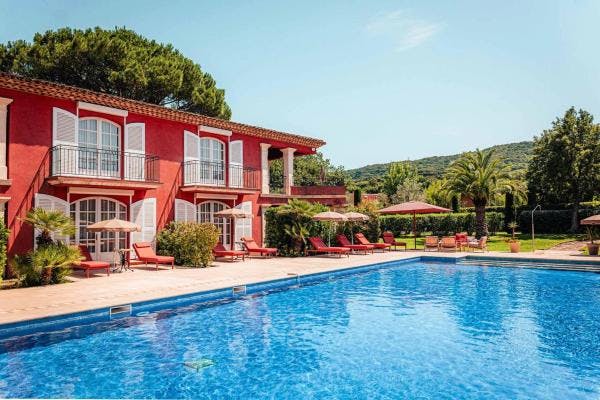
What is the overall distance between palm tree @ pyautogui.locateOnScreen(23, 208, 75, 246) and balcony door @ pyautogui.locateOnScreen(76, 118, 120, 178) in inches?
114

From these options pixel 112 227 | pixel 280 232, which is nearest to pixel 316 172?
pixel 280 232

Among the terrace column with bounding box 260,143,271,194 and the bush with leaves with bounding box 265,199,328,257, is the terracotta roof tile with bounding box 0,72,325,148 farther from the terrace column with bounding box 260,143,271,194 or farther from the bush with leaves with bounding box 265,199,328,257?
the bush with leaves with bounding box 265,199,328,257

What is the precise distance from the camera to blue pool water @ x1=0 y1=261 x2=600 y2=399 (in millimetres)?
5430

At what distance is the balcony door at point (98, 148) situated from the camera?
49.0 feet

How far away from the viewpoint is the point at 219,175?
63.9ft

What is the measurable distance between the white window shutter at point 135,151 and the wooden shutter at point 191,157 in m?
1.85

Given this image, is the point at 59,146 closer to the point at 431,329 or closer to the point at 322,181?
the point at 431,329

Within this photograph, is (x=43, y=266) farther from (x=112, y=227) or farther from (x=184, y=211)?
(x=184, y=211)

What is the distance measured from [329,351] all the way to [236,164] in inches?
557

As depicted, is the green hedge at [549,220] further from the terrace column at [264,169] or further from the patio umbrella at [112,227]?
the patio umbrella at [112,227]

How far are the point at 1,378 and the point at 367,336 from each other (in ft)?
17.8

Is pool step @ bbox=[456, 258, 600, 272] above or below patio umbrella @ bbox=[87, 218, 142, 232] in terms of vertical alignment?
below

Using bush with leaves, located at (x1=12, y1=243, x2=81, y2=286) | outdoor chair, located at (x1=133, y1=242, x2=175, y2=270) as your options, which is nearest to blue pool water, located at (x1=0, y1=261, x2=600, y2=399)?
bush with leaves, located at (x1=12, y1=243, x2=81, y2=286)

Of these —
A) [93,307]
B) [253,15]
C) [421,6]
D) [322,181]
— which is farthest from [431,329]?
[322,181]
